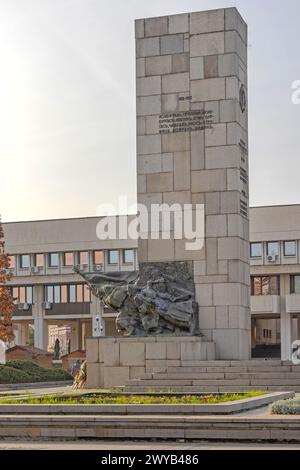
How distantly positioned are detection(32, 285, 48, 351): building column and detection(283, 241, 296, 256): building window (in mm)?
18720

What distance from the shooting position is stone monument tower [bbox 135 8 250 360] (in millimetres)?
27250

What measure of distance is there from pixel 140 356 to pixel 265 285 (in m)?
37.6

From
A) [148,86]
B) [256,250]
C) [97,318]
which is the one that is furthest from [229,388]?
[97,318]

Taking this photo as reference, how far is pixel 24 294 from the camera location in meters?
70.3

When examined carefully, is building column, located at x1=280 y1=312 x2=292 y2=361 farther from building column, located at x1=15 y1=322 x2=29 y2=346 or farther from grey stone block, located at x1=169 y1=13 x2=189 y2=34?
grey stone block, located at x1=169 y1=13 x2=189 y2=34

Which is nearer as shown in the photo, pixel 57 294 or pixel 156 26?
pixel 156 26

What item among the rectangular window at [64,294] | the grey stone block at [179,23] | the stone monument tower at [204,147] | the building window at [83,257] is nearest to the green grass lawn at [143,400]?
the stone monument tower at [204,147]

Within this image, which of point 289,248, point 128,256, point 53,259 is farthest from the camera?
point 53,259

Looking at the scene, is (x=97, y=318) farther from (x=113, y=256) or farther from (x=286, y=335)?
(x=286, y=335)

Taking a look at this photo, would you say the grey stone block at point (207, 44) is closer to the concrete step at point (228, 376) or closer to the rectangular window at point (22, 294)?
the concrete step at point (228, 376)

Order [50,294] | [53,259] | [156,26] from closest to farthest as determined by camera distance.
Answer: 1. [156,26]
2. [53,259]
3. [50,294]

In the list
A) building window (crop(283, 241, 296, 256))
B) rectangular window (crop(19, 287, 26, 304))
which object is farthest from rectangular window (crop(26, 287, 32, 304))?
building window (crop(283, 241, 296, 256))

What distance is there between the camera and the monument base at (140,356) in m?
26.0

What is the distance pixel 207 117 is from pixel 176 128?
1.01 m
